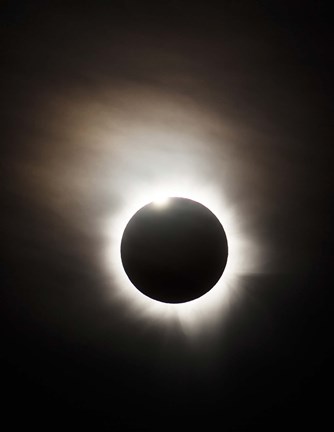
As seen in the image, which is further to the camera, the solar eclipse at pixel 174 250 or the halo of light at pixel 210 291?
the halo of light at pixel 210 291

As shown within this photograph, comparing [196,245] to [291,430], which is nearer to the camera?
[196,245]

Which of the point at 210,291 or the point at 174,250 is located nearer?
the point at 174,250

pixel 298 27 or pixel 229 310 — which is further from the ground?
pixel 298 27

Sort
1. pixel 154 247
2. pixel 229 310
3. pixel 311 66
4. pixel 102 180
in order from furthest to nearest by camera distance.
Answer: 1. pixel 229 310
2. pixel 102 180
3. pixel 311 66
4. pixel 154 247

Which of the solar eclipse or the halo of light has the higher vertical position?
the halo of light

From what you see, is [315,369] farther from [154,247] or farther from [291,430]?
[154,247]

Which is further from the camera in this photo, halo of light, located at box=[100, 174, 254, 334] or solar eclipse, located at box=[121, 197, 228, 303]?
halo of light, located at box=[100, 174, 254, 334]

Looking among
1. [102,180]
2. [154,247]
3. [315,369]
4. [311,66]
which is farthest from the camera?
[315,369]

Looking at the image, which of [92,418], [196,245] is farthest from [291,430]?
[196,245]

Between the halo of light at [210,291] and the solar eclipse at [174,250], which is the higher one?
the halo of light at [210,291]

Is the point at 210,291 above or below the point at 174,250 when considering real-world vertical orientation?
above

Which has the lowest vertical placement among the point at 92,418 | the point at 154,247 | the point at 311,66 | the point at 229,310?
the point at 92,418
